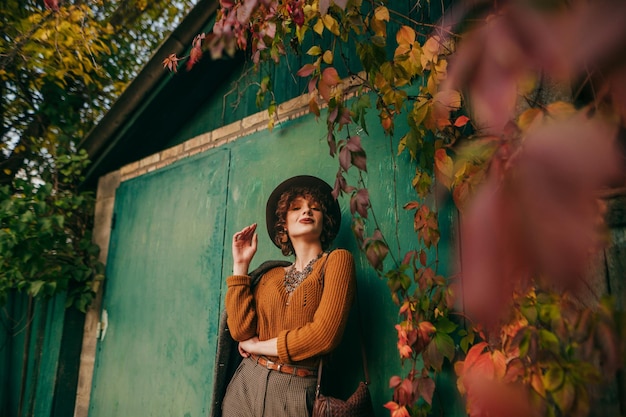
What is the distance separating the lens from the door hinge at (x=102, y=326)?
3643 mm

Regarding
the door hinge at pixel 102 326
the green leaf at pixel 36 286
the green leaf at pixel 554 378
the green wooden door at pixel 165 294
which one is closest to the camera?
the green leaf at pixel 554 378

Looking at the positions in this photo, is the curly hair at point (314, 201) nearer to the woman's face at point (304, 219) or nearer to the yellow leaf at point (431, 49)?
the woman's face at point (304, 219)

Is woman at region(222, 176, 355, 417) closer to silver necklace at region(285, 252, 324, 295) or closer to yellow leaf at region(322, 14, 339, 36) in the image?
silver necklace at region(285, 252, 324, 295)

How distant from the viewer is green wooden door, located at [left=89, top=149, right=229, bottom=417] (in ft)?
9.48

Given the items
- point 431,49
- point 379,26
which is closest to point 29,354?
point 379,26

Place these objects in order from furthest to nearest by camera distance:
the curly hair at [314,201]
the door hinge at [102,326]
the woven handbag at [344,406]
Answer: the door hinge at [102,326]
the curly hair at [314,201]
the woven handbag at [344,406]

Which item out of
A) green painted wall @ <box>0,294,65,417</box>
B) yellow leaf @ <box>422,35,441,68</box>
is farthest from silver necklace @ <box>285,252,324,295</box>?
green painted wall @ <box>0,294,65,417</box>

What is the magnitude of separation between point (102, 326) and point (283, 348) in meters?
2.53

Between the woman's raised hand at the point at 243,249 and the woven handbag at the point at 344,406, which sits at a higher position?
the woman's raised hand at the point at 243,249

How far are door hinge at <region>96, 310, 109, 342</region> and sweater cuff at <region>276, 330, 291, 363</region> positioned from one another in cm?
244

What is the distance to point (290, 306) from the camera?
188 cm

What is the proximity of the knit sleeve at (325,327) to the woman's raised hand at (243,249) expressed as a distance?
1.52 feet

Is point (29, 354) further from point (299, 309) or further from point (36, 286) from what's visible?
point (299, 309)

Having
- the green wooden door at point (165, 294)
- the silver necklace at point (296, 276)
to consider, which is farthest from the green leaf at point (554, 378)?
the green wooden door at point (165, 294)
